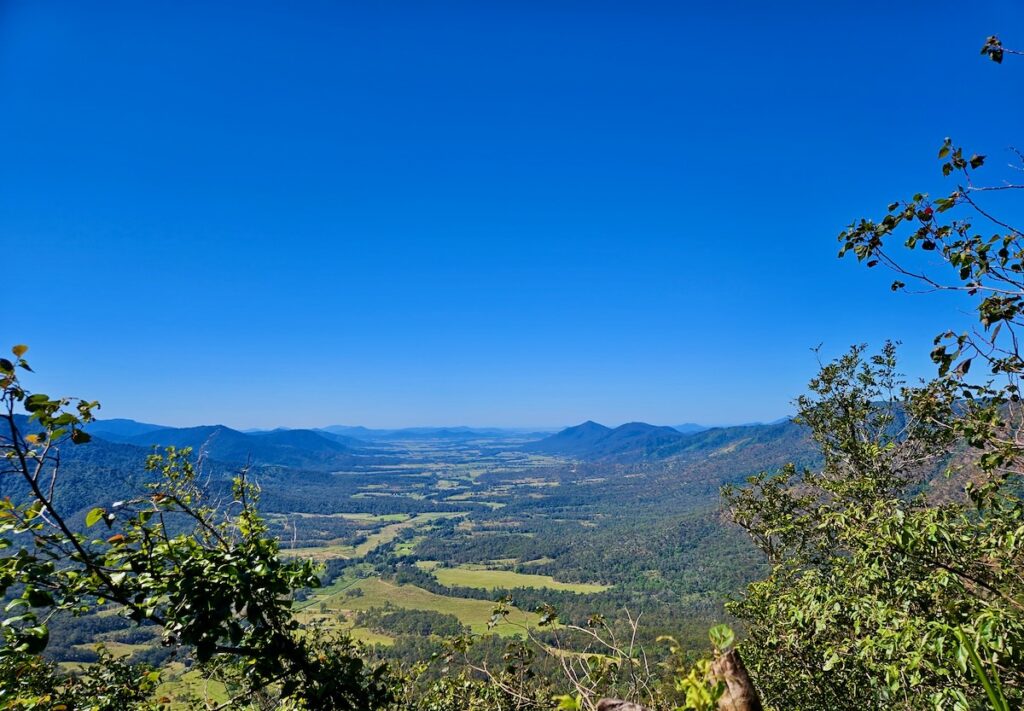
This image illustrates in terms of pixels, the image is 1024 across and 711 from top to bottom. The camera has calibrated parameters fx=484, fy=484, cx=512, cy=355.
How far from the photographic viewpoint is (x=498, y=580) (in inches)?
4488

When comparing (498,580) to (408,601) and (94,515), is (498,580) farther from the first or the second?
(94,515)

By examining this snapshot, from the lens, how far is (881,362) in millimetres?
12969

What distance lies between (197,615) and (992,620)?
5165 millimetres

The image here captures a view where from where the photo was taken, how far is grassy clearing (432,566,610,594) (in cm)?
10594

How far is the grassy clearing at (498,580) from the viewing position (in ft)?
348

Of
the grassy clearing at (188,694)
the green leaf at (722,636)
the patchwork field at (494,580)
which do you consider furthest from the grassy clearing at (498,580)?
the green leaf at (722,636)

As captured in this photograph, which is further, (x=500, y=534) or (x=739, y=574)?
(x=500, y=534)

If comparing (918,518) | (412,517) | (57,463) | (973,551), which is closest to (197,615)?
(57,463)

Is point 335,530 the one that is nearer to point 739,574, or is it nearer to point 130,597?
point 739,574

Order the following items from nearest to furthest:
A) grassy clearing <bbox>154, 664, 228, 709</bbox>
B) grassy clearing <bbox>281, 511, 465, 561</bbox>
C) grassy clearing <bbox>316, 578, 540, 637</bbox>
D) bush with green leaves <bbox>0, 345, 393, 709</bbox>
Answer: bush with green leaves <bbox>0, 345, 393, 709</bbox>, grassy clearing <bbox>154, 664, 228, 709</bbox>, grassy clearing <bbox>316, 578, 540, 637</bbox>, grassy clearing <bbox>281, 511, 465, 561</bbox>

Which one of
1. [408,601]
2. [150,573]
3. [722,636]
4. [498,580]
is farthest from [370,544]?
[722,636]

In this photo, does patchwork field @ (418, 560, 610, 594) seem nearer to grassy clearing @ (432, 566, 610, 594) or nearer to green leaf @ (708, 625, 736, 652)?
grassy clearing @ (432, 566, 610, 594)

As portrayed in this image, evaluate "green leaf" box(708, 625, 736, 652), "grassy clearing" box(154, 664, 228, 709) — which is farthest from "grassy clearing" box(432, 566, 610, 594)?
"green leaf" box(708, 625, 736, 652)

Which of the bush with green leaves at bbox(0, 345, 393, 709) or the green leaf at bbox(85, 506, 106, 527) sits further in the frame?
the green leaf at bbox(85, 506, 106, 527)
